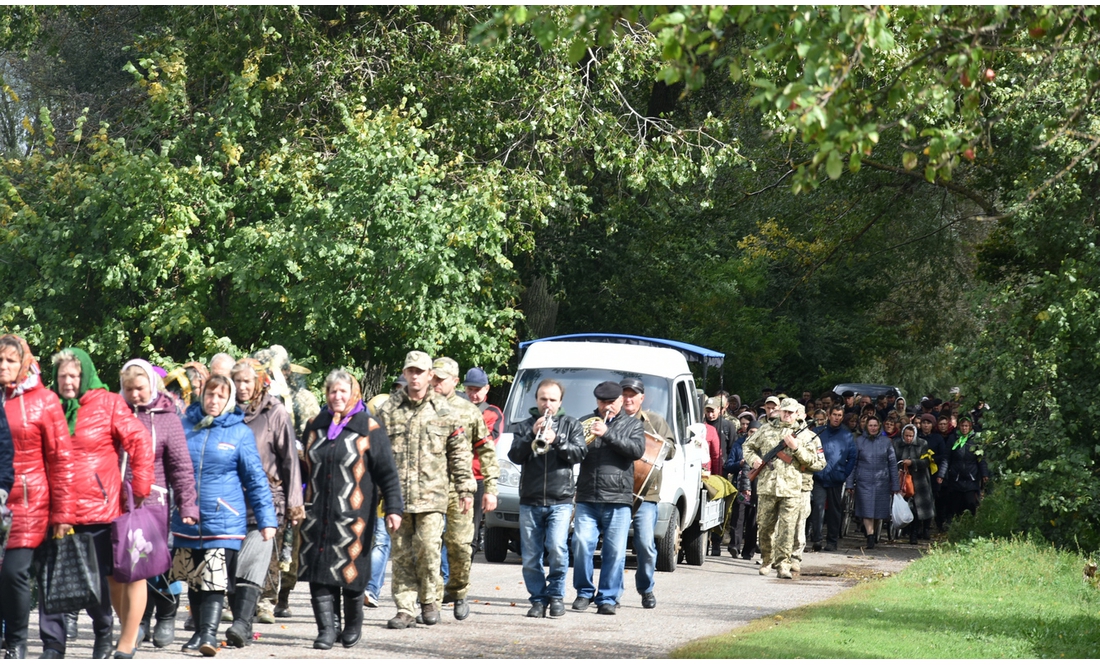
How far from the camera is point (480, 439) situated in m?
10.7

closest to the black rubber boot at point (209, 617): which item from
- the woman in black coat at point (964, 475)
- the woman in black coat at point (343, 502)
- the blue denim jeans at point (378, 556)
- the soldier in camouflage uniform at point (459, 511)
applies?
the woman in black coat at point (343, 502)

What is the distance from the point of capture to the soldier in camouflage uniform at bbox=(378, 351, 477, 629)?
985cm

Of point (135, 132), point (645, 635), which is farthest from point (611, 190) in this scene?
point (645, 635)

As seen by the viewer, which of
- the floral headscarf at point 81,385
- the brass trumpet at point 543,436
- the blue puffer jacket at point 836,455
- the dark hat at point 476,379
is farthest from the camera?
the blue puffer jacket at point 836,455

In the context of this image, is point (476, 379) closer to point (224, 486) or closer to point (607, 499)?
point (607, 499)

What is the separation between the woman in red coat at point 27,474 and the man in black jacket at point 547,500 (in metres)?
3.96

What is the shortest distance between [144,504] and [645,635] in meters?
3.70

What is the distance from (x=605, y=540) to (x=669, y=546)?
12.3ft

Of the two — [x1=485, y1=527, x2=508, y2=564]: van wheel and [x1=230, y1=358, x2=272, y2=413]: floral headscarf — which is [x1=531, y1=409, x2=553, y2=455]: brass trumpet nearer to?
[x1=230, y1=358, x2=272, y2=413]: floral headscarf

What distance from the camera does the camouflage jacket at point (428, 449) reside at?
9.84m

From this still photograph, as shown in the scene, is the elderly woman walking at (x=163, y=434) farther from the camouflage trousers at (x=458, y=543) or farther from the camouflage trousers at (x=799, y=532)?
the camouflage trousers at (x=799, y=532)

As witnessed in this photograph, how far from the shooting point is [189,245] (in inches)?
730

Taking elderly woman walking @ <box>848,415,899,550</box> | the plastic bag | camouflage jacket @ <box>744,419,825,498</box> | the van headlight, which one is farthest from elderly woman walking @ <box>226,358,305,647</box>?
the plastic bag

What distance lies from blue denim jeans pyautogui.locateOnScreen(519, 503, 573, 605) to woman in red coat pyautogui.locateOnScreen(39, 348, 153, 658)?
355 cm
